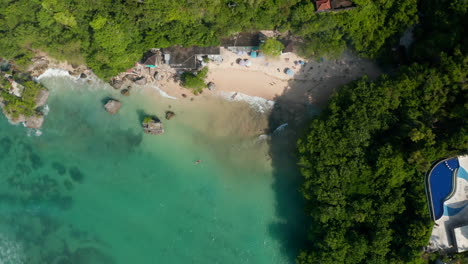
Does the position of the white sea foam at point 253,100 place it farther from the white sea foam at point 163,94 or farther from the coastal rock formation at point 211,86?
the white sea foam at point 163,94

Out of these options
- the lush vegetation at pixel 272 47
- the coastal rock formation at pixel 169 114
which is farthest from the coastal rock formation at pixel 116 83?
the lush vegetation at pixel 272 47

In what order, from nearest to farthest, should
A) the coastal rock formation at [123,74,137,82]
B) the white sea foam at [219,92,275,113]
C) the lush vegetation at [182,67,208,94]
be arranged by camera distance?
the lush vegetation at [182,67,208,94]
the white sea foam at [219,92,275,113]
the coastal rock formation at [123,74,137,82]

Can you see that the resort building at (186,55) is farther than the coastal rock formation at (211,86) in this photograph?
No

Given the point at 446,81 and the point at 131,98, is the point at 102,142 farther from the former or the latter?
the point at 446,81

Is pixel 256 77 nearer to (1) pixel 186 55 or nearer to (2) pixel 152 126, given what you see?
(1) pixel 186 55

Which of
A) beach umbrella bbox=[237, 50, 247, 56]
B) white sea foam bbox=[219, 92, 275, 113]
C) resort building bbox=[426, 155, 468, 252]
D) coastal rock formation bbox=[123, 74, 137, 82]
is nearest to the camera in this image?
resort building bbox=[426, 155, 468, 252]

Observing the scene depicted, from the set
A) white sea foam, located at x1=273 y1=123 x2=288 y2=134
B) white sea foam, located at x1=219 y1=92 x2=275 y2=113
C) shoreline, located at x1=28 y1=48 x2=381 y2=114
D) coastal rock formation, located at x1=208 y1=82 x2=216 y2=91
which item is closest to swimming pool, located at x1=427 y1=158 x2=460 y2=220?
shoreline, located at x1=28 y1=48 x2=381 y2=114

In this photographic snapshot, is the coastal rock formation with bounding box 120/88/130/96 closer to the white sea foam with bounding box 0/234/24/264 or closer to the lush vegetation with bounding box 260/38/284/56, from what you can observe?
the lush vegetation with bounding box 260/38/284/56
